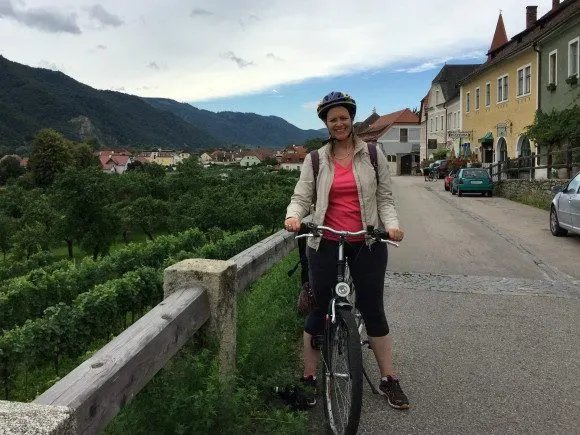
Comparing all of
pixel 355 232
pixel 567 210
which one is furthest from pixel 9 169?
pixel 355 232

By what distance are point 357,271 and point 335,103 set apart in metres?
1.08

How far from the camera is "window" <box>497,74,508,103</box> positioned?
35.8 meters

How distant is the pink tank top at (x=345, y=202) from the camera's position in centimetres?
376

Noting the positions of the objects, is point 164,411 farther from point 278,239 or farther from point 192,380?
point 278,239

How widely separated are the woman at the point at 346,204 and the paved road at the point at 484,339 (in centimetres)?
90

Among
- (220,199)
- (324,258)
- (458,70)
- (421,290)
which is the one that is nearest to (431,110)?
(458,70)

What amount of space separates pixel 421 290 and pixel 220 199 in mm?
10598

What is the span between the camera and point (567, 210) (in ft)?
41.0

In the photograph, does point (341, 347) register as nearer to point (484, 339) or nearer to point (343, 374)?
point (343, 374)

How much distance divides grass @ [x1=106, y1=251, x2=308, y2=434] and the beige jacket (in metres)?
0.98

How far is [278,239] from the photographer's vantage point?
683 cm

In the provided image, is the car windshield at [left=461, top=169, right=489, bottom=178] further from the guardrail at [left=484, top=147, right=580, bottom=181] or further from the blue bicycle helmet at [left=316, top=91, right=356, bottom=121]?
the blue bicycle helmet at [left=316, top=91, right=356, bottom=121]

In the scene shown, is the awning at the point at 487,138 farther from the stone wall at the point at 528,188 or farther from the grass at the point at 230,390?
the grass at the point at 230,390

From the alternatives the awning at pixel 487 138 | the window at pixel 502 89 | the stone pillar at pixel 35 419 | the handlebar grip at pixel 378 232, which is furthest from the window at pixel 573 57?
the stone pillar at pixel 35 419
